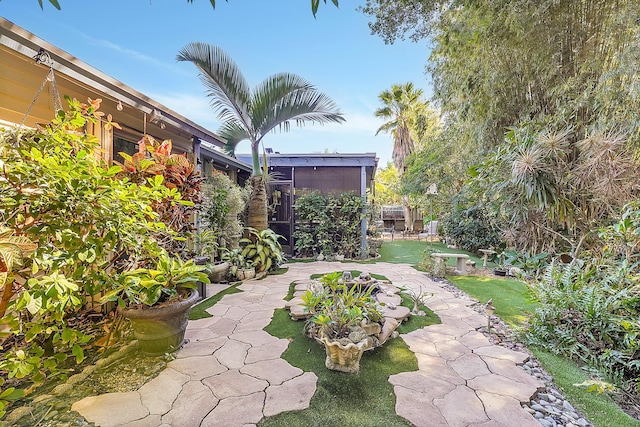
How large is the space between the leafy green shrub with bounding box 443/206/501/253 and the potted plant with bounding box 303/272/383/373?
261 inches

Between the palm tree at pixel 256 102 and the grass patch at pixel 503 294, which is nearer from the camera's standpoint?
the grass patch at pixel 503 294

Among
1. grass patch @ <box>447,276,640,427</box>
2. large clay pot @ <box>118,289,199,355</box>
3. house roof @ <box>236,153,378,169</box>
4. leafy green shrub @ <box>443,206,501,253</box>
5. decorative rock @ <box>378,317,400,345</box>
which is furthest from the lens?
leafy green shrub @ <box>443,206,501,253</box>

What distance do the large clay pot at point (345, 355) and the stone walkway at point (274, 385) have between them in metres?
0.23

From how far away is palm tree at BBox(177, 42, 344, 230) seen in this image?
182 inches

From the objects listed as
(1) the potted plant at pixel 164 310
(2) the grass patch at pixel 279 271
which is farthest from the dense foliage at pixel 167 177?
(2) the grass patch at pixel 279 271

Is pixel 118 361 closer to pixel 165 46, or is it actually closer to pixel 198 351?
pixel 198 351

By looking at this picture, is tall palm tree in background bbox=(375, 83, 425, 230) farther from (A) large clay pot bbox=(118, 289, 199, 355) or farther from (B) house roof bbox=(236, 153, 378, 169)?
(A) large clay pot bbox=(118, 289, 199, 355)

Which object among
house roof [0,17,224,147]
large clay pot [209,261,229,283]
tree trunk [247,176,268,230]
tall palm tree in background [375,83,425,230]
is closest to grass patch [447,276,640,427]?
tree trunk [247,176,268,230]

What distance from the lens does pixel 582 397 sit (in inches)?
77.1

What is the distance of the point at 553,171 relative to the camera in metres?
3.85

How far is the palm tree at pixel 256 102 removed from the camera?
4.63 m

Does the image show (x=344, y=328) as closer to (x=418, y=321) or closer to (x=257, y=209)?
(x=418, y=321)

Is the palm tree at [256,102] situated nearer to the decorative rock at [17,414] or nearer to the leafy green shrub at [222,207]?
the leafy green shrub at [222,207]

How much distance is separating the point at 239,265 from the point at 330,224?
295cm
